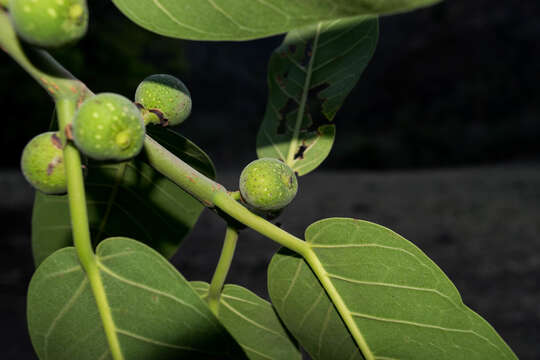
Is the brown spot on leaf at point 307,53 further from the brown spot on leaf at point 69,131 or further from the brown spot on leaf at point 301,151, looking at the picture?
the brown spot on leaf at point 69,131

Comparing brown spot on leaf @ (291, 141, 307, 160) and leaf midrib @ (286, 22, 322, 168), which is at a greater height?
leaf midrib @ (286, 22, 322, 168)

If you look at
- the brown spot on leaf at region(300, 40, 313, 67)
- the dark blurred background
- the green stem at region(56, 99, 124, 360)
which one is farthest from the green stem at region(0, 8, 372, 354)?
the dark blurred background

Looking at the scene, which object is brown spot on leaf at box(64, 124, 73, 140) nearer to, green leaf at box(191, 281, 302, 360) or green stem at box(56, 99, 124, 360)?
green stem at box(56, 99, 124, 360)

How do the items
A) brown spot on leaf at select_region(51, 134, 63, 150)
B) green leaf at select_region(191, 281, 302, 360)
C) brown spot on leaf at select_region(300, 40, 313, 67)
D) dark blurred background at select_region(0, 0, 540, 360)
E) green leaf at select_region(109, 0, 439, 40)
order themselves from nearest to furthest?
green leaf at select_region(109, 0, 439, 40)
brown spot on leaf at select_region(51, 134, 63, 150)
green leaf at select_region(191, 281, 302, 360)
brown spot on leaf at select_region(300, 40, 313, 67)
dark blurred background at select_region(0, 0, 540, 360)

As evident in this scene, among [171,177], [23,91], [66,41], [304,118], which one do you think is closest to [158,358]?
[171,177]

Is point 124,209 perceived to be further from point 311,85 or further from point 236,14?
point 236,14

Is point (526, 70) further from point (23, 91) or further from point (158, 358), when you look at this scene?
point (158, 358)

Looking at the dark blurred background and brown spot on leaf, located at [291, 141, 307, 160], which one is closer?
brown spot on leaf, located at [291, 141, 307, 160]
